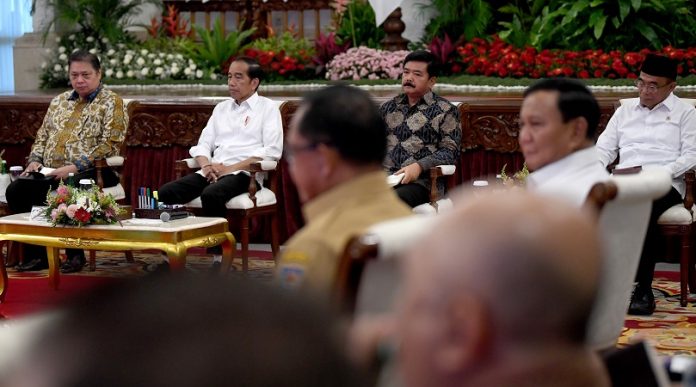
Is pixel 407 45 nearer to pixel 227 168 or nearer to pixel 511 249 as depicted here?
pixel 227 168

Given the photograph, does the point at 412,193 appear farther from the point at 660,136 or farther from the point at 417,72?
the point at 660,136

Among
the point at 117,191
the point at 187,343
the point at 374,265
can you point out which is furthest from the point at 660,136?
the point at 187,343

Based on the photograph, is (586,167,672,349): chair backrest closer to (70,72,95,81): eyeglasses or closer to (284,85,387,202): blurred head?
(284,85,387,202): blurred head

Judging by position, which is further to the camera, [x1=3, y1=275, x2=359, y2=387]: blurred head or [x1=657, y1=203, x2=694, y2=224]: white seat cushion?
[x1=657, y1=203, x2=694, y2=224]: white seat cushion

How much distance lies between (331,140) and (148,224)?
338cm

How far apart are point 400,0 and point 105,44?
3195mm

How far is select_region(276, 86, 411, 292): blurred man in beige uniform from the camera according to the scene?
212 cm

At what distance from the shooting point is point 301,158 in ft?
7.72

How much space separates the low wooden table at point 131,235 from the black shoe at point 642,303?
1972mm

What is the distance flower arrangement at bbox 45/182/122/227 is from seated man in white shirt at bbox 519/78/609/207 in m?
2.88

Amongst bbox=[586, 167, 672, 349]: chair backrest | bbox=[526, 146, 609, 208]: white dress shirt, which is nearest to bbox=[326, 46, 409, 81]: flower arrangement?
bbox=[526, 146, 609, 208]: white dress shirt

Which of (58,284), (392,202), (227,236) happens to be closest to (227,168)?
(227,236)

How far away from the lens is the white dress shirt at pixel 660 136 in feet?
18.6

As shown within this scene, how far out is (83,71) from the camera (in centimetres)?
668
